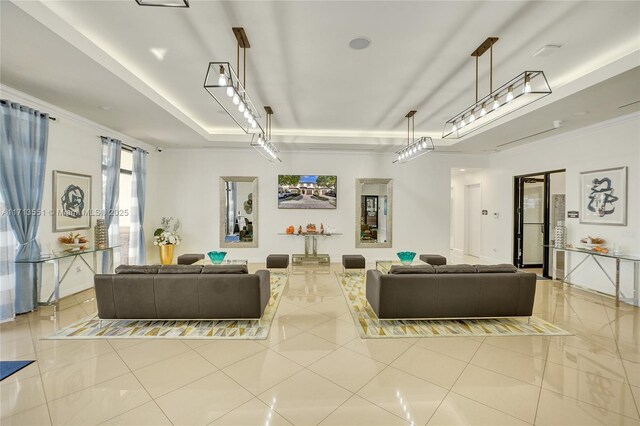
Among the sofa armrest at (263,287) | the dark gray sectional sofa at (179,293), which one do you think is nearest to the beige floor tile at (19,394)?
the dark gray sectional sofa at (179,293)

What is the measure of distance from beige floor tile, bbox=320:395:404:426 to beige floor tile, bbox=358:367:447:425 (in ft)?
0.20

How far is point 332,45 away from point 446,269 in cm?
307

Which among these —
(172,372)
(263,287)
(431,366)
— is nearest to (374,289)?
(431,366)

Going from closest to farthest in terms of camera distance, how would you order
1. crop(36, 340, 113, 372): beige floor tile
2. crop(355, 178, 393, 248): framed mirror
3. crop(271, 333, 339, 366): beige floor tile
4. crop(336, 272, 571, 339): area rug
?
crop(36, 340, 113, 372): beige floor tile < crop(271, 333, 339, 366): beige floor tile < crop(336, 272, 571, 339): area rug < crop(355, 178, 393, 248): framed mirror

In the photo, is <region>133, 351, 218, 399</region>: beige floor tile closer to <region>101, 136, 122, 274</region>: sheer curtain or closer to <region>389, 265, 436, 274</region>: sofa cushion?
<region>389, 265, 436, 274</region>: sofa cushion

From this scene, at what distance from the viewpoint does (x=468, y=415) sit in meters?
2.21

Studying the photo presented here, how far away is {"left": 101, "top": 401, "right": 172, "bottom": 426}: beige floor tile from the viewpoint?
2107 mm

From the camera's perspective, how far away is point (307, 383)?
8.54 ft

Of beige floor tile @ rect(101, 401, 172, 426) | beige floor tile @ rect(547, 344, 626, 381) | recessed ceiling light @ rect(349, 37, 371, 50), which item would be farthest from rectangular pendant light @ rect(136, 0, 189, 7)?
beige floor tile @ rect(547, 344, 626, 381)

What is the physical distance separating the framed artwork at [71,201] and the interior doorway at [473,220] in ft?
31.9

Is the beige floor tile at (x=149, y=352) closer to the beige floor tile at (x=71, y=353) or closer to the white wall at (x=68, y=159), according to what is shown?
the beige floor tile at (x=71, y=353)

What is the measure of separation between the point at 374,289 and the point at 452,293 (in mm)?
978

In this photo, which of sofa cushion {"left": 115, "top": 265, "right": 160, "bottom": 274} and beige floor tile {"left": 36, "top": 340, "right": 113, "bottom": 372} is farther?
sofa cushion {"left": 115, "top": 265, "right": 160, "bottom": 274}

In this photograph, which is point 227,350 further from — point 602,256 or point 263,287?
point 602,256
